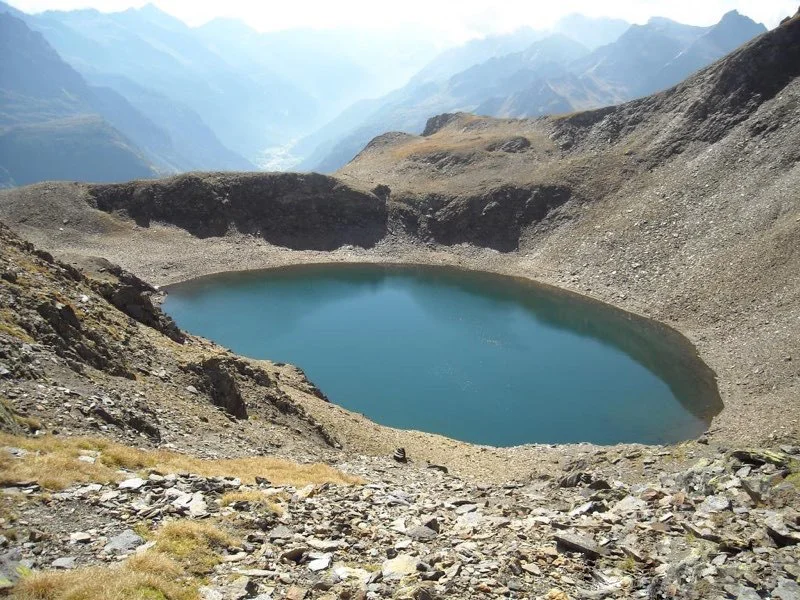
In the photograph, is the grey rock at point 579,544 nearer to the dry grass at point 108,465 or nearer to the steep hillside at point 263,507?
the steep hillside at point 263,507

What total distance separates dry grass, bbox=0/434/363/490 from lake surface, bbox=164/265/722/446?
943 inches

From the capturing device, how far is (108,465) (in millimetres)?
16047

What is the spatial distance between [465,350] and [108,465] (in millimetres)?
48287

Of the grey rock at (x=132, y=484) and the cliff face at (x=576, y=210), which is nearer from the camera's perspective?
the grey rock at (x=132, y=484)

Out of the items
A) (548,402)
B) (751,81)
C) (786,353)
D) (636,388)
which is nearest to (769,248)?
(786,353)

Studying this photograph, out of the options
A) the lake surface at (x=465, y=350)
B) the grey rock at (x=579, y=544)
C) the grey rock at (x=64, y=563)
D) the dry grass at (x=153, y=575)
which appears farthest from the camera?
the lake surface at (x=465, y=350)

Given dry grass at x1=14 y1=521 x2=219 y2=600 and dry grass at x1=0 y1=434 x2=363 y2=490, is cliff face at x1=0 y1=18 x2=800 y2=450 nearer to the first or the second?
dry grass at x1=0 y1=434 x2=363 y2=490

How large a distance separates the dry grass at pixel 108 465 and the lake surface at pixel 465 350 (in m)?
23.9

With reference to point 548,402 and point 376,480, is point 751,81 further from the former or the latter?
point 376,480

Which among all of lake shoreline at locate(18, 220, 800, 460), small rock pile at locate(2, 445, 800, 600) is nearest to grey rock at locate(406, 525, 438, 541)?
small rock pile at locate(2, 445, 800, 600)

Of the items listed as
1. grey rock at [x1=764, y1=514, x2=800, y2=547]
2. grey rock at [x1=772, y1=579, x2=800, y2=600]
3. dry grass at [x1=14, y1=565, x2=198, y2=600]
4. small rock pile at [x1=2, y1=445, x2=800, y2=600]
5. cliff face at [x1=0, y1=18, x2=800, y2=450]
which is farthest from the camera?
cliff face at [x1=0, y1=18, x2=800, y2=450]

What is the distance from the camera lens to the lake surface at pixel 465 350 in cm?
4675

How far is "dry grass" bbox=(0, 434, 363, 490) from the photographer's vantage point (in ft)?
45.1

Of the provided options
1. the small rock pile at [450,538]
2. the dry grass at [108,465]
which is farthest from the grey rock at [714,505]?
the dry grass at [108,465]
